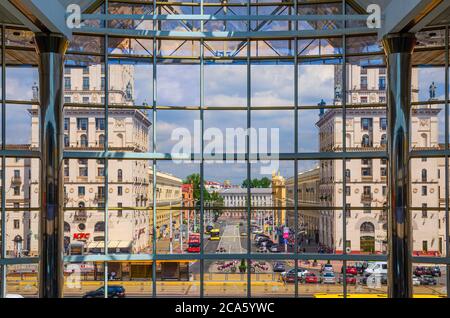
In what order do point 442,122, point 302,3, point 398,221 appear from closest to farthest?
point 398,221 < point 442,122 < point 302,3

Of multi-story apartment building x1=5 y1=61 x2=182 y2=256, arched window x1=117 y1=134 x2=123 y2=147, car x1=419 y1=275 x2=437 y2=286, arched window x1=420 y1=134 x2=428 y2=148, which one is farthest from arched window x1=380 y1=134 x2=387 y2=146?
arched window x1=117 y1=134 x2=123 y2=147

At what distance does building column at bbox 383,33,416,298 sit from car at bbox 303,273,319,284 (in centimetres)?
233

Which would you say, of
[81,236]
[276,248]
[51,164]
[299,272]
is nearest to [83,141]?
[51,164]

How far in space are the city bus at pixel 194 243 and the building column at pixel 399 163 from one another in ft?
15.8

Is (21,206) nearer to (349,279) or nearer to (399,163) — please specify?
(349,279)

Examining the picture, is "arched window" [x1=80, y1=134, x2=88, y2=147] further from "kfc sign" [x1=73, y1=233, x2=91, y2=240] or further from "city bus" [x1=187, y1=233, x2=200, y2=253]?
"city bus" [x1=187, y1=233, x2=200, y2=253]

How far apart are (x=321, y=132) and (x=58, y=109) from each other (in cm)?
649

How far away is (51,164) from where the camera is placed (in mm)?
14109

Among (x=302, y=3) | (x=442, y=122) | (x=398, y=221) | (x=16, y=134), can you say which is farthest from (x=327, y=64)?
(x=16, y=134)

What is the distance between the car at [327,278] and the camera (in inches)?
627

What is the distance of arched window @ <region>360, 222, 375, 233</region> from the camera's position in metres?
15.7

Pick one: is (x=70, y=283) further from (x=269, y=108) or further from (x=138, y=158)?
(x=269, y=108)

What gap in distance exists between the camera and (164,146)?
15.8 m

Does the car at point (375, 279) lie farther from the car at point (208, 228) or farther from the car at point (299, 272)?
the car at point (208, 228)
